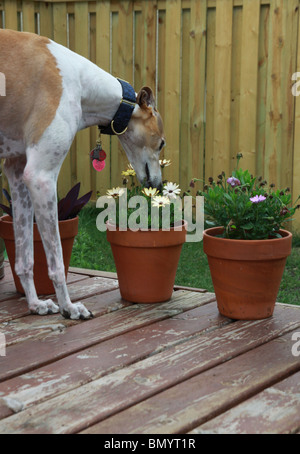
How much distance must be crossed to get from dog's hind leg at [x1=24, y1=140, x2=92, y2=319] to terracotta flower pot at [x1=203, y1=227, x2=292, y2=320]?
1.96ft

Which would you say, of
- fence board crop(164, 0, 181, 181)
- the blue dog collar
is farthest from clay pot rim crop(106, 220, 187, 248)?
fence board crop(164, 0, 181, 181)

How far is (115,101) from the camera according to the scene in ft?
9.63

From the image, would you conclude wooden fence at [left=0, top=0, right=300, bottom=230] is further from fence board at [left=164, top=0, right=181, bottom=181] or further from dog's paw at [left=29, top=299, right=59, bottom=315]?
dog's paw at [left=29, top=299, right=59, bottom=315]

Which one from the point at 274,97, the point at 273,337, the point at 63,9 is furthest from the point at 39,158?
the point at 63,9

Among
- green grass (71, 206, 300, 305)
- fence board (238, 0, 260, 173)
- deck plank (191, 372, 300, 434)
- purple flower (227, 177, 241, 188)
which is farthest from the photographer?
fence board (238, 0, 260, 173)

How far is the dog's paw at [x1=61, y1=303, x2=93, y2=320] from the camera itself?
9.00 feet

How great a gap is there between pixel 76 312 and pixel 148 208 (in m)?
0.59

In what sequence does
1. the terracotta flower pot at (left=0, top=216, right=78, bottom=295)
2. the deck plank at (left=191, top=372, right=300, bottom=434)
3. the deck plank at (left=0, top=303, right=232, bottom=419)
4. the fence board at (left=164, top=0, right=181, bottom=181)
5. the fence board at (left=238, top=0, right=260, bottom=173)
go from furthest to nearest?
1. the fence board at (left=164, top=0, right=181, bottom=181)
2. the fence board at (left=238, top=0, right=260, bottom=173)
3. the terracotta flower pot at (left=0, top=216, right=78, bottom=295)
4. the deck plank at (left=0, top=303, right=232, bottom=419)
5. the deck plank at (left=191, top=372, right=300, bottom=434)

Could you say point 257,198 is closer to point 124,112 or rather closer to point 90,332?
point 124,112

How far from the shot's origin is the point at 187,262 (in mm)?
4473

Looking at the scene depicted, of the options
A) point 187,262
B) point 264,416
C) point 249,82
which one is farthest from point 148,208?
point 249,82

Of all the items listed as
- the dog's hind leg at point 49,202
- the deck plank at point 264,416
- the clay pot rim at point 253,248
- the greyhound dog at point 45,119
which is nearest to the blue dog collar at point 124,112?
the greyhound dog at point 45,119

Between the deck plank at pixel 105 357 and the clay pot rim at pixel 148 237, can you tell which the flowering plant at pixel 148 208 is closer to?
the clay pot rim at pixel 148 237
